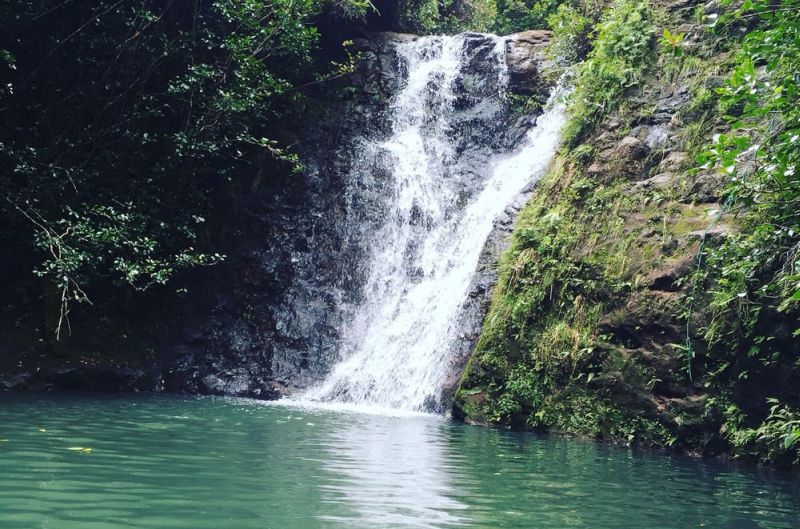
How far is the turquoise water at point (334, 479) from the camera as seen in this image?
4250mm

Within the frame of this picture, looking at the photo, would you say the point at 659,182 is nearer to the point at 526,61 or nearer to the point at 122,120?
the point at 526,61

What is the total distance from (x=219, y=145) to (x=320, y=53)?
545 centimetres

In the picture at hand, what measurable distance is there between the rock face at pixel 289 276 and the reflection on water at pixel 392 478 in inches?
168

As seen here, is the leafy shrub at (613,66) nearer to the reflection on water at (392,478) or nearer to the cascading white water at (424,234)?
the cascading white water at (424,234)

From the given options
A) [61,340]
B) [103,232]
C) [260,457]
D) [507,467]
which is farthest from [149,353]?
[507,467]

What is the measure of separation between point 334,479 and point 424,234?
33.3 feet

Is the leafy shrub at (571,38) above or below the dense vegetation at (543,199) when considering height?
above

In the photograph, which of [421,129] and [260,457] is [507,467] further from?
[421,129]

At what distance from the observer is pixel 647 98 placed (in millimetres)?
11859

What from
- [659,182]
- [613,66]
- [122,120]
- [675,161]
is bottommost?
[659,182]

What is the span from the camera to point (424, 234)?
15.2m

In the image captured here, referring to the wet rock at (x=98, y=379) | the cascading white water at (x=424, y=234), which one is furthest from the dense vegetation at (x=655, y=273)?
the wet rock at (x=98, y=379)

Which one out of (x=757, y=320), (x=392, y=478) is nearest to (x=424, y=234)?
(x=757, y=320)

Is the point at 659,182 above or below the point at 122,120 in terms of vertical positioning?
below
